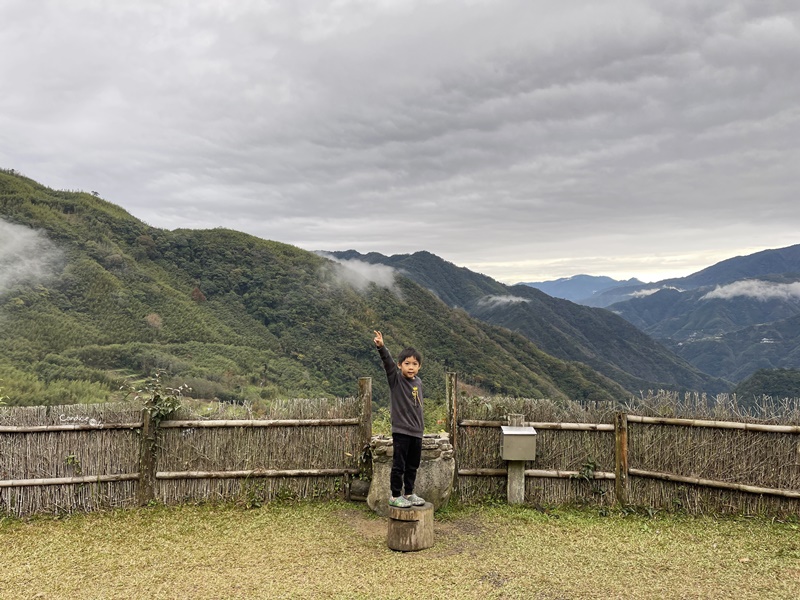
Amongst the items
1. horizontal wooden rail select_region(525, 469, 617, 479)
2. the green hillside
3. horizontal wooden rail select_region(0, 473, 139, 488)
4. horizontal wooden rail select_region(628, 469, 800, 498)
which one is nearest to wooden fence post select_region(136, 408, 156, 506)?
horizontal wooden rail select_region(0, 473, 139, 488)

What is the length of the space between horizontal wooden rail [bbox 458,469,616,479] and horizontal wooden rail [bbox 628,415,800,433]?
2.53 feet

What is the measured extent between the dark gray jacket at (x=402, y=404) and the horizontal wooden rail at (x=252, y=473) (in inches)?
64.8

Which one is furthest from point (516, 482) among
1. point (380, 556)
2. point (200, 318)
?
point (200, 318)

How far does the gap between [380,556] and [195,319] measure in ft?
169

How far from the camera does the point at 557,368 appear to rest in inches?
3332

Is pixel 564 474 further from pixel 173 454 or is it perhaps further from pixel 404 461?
pixel 173 454

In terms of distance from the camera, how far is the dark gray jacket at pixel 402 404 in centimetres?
582

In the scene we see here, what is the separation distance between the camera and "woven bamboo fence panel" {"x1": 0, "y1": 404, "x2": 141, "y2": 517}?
645 centimetres

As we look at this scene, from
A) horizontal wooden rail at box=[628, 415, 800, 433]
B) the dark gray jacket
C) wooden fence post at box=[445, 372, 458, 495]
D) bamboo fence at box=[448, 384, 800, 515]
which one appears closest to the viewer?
the dark gray jacket

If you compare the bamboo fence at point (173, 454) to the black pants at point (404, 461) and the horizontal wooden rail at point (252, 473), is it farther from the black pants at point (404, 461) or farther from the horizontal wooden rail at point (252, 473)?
the black pants at point (404, 461)

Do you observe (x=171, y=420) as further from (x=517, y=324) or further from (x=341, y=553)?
(x=517, y=324)

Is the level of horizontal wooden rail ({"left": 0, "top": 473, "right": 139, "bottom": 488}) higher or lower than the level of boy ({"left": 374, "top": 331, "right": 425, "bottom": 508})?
lower

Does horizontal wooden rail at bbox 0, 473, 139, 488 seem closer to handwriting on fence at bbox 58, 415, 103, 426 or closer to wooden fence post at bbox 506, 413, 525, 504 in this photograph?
handwriting on fence at bbox 58, 415, 103, 426

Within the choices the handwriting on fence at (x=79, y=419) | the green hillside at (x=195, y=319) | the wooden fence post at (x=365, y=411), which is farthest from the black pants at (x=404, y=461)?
the green hillside at (x=195, y=319)
